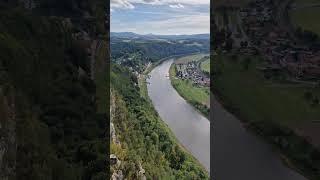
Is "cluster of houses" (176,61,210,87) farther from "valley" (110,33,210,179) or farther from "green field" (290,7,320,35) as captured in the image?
"green field" (290,7,320,35)

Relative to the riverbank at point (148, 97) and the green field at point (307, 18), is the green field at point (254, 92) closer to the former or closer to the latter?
the green field at point (307, 18)

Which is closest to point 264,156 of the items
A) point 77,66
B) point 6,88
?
point 77,66

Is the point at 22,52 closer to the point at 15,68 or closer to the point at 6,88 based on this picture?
the point at 15,68

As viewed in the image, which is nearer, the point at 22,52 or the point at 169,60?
the point at 22,52

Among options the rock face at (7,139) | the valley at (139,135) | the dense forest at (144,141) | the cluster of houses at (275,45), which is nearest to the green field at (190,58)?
the valley at (139,135)

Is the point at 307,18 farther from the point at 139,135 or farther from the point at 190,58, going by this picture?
the point at 190,58

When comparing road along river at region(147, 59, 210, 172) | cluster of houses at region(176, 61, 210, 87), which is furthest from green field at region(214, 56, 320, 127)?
cluster of houses at region(176, 61, 210, 87)

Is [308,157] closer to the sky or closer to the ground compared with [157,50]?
closer to the ground
